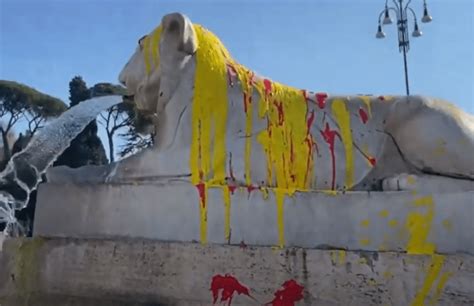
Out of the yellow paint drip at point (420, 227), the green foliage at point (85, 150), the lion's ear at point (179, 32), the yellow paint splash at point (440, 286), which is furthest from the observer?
the green foliage at point (85, 150)

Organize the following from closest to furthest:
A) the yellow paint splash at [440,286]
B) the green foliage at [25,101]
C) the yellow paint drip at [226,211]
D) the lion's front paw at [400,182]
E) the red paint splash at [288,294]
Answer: the yellow paint splash at [440,286] → the red paint splash at [288,294] → the yellow paint drip at [226,211] → the lion's front paw at [400,182] → the green foliage at [25,101]

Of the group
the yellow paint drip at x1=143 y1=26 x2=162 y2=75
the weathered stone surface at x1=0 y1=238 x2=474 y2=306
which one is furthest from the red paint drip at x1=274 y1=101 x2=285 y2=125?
the weathered stone surface at x1=0 y1=238 x2=474 y2=306

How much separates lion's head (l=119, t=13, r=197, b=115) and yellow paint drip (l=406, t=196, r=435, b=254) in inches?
79.4

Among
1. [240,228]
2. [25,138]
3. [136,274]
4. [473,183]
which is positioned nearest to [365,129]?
[473,183]

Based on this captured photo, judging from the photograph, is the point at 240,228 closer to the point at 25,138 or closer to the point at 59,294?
the point at 59,294

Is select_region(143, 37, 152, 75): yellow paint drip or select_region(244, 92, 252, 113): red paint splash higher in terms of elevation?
select_region(143, 37, 152, 75): yellow paint drip

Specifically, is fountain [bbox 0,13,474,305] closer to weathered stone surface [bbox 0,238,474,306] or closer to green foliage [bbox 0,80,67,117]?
weathered stone surface [bbox 0,238,474,306]

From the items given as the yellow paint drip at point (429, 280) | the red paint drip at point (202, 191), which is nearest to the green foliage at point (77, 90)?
the red paint drip at point (202, 191)

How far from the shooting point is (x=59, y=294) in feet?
12.2

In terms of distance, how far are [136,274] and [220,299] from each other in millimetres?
583

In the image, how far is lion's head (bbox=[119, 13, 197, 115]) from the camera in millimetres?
4277

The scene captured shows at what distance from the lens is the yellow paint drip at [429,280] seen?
10.6 ft

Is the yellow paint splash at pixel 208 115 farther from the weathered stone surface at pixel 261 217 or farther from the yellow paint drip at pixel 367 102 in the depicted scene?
the yellow paint drip at pixel 367 102

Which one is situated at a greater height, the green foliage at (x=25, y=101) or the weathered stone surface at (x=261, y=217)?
the green foliage at (x=25, y=101)
